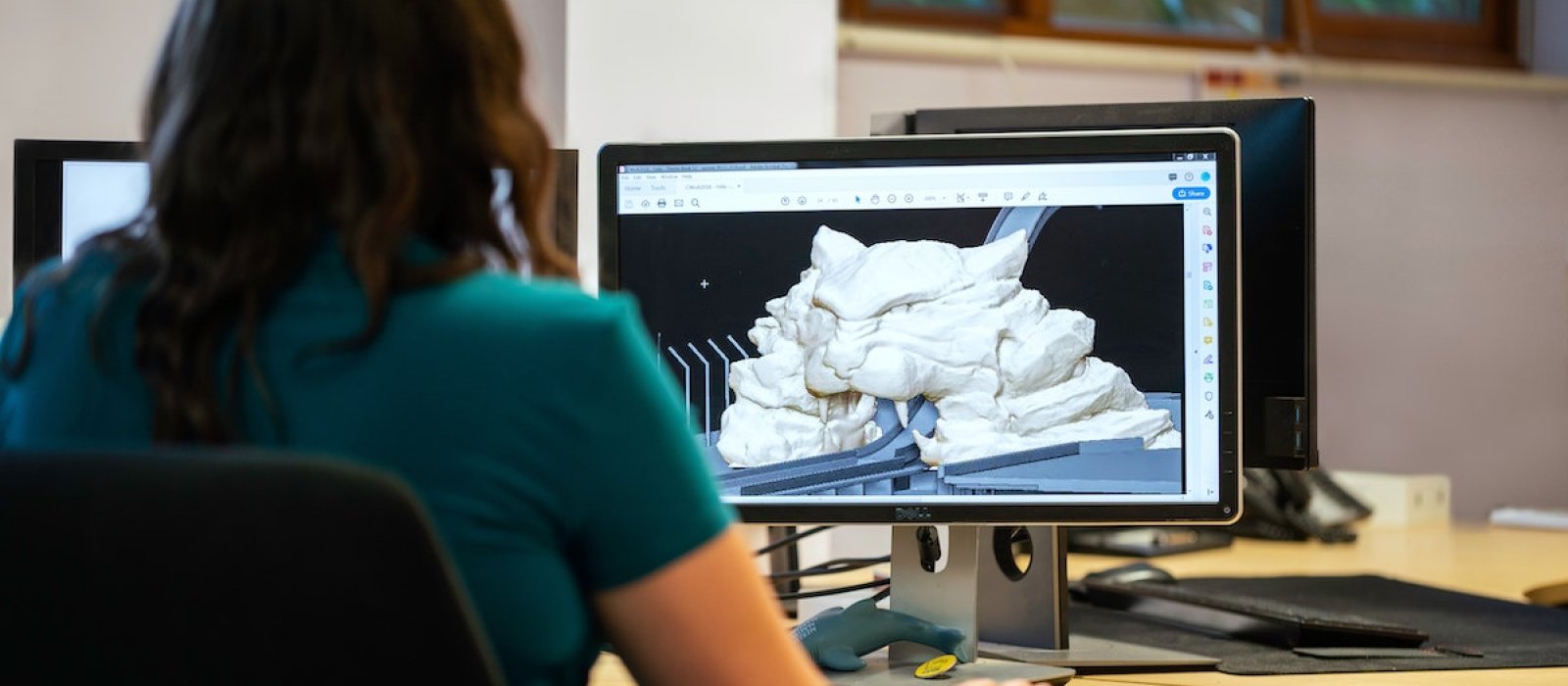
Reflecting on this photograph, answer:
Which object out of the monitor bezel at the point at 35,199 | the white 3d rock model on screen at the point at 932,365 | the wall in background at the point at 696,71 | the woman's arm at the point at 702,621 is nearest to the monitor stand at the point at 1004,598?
the white 3d rock model on screen at the point at 932,365

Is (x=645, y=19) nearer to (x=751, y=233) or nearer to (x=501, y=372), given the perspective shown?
(x=751, y=233)

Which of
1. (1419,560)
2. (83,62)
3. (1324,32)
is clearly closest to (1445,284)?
(1324,32)

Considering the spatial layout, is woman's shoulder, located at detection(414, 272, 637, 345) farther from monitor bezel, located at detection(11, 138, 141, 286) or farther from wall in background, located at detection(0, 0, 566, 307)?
wall in background, located at detection(0, 0, 566, 307)

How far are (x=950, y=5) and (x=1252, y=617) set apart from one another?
6.63 feet

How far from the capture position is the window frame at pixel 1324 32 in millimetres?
3232

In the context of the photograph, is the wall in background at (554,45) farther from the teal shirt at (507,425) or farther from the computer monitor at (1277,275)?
the teal shirt at (507,425)

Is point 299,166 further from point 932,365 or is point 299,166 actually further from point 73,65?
point 73,65

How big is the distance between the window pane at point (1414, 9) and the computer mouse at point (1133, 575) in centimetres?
211

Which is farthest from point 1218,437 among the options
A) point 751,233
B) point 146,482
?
point 146,482

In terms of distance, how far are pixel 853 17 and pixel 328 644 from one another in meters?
2.65

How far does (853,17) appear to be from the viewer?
123 inches

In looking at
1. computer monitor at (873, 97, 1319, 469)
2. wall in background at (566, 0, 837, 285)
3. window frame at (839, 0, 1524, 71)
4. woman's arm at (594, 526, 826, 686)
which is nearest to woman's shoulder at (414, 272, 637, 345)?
woman's arm at (594, 526, 826, 686)

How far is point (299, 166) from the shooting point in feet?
2.36

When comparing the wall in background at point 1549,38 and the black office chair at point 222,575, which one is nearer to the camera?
the black office chair at point 222,575
